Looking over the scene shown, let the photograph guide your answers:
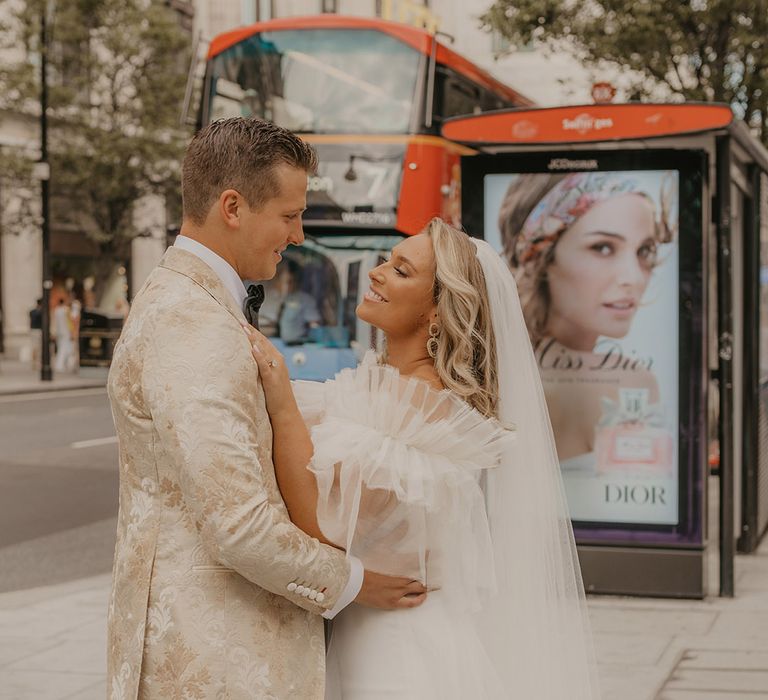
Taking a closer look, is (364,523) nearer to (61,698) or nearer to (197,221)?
(197,221)

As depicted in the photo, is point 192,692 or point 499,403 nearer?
point 192,692

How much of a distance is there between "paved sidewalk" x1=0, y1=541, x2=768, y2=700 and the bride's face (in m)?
2.94

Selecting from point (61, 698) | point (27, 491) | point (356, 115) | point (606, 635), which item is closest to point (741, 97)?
point (356, 115)

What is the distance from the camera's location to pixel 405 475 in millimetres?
2527

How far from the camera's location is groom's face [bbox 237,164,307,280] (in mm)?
2355

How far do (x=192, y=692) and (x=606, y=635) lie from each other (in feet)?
13.8

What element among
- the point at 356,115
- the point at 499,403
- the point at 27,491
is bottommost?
the point at 27,491

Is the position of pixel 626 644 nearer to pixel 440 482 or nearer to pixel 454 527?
pixel 454 527

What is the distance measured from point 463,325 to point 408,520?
16.8 inches

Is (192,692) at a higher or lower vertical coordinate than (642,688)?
higher

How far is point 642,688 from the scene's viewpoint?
5.26 meters

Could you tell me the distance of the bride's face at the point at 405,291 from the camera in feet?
8.89

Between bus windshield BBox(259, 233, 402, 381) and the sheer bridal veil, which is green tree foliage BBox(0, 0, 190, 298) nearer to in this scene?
bus windshield BBox(259, 233, 402, 381)

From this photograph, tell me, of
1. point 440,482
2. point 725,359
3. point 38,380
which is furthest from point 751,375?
point 38,380
